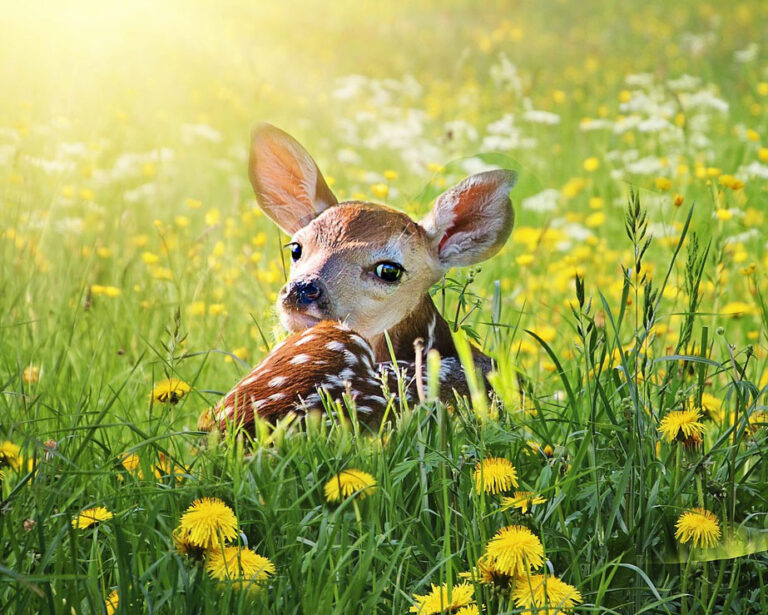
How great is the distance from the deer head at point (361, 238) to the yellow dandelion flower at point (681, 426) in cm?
109

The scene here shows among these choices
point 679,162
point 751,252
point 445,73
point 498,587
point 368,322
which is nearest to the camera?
point 498,587

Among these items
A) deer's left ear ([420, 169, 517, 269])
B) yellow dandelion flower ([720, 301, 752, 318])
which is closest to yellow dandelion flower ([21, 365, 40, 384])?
deer's left ear ([420, 169, 517, 269])

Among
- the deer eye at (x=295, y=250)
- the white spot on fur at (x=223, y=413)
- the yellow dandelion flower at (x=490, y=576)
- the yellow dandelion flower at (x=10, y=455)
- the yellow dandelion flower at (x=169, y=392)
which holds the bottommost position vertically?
the yellow dandelion flower at (x=490, y=576)

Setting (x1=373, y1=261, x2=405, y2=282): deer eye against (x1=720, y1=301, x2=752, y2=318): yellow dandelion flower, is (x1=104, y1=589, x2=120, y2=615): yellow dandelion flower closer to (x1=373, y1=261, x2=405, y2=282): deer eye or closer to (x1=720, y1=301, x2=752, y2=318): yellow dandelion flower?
(x1=373, y1=261, x2=405, y2=282): deer eye

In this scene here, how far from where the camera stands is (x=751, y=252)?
20.9ft

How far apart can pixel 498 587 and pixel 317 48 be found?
495 inches

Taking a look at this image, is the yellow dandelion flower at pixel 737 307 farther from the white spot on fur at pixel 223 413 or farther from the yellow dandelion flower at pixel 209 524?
the yellow dandelion flower at pixel 209 524

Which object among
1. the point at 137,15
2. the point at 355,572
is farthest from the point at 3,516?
the point at 137,15

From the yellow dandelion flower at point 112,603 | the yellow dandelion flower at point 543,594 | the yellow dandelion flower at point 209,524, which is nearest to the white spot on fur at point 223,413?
the yellow dandelion flower at point 209,524

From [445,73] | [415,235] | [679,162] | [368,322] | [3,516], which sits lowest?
[3,516]

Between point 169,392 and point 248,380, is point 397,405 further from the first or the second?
point 169,392

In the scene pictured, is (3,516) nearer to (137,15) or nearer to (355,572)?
(355,572)

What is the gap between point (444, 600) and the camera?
2.47 m

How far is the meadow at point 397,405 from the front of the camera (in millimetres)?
2543
